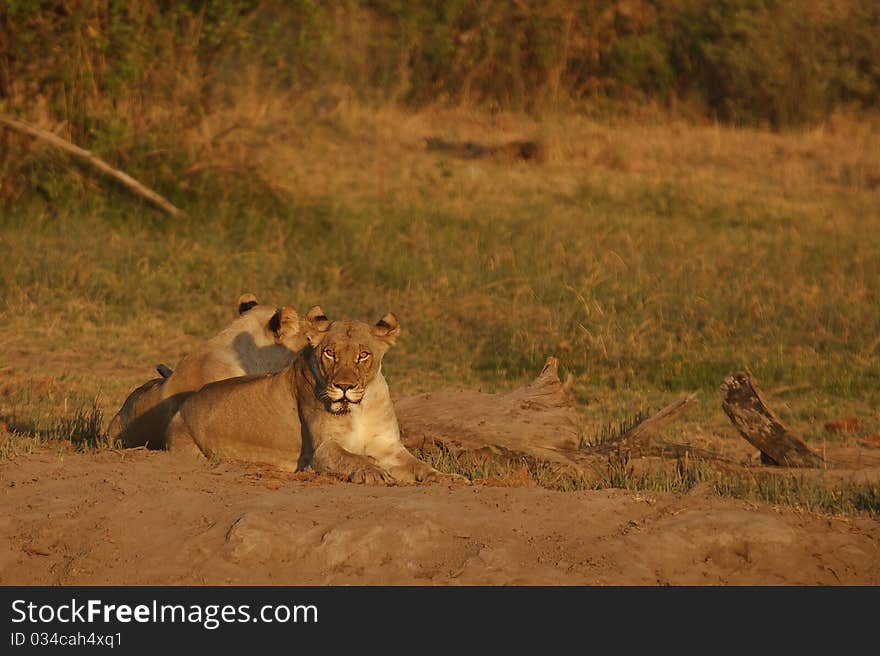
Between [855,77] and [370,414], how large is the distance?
13119mm

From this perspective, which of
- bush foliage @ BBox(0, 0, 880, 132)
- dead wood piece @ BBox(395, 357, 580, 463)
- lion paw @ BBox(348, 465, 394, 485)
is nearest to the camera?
lion paw @ BBox(348, 465, 394, 485)

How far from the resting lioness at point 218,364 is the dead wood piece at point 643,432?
1360mm

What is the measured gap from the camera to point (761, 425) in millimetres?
6840

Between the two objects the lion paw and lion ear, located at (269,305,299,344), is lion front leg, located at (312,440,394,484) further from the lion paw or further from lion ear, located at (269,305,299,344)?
lion ear, located at (269,305,299,344)

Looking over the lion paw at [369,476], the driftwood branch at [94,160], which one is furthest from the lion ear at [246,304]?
the driftwood branch at [94,160]

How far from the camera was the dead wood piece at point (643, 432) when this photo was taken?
22.4 feet

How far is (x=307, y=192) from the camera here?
13.7 metres

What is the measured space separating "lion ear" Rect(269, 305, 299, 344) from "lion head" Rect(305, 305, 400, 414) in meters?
0.62

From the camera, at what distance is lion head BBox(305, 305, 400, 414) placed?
19.5 ft

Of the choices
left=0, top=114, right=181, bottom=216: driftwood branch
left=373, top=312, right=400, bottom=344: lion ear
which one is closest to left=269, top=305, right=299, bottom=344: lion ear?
left=373, top=312, right=400, bottom=344: lion ear

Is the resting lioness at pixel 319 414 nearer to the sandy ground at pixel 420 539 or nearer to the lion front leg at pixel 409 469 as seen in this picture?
the lion front leg at pixel 409 469

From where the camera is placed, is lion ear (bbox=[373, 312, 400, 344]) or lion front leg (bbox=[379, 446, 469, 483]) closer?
lion front leg (bbox=[379, 446, 469, 483])

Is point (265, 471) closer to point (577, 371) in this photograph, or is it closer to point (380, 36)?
point (577, 371)

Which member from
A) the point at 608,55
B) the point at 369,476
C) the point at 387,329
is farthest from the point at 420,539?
the point at 608,55
